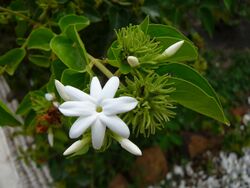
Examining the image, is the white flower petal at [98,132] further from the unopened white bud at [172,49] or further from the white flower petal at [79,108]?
the unopened white bud at [172,49]

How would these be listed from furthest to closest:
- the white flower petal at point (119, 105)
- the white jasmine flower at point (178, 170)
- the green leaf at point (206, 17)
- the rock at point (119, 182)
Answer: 1. the white jasmine flower at point (178, 170)
2. the rock at point (119, 182)
3. the green leaf at point (206, 17)
4. the white flower petal at point (119, 105)

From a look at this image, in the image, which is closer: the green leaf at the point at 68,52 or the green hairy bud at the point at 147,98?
the green hairy bud at the point at 147,98

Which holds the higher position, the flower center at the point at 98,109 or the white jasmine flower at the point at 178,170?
the flower center at the point at 98,109

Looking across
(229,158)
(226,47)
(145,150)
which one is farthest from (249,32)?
(145,150)

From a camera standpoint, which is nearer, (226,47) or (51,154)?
(51,154)

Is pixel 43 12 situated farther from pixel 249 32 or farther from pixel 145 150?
pixel 249 32

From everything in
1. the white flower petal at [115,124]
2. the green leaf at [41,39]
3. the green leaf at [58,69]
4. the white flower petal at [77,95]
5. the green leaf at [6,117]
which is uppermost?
the white flower petal at [77,95]

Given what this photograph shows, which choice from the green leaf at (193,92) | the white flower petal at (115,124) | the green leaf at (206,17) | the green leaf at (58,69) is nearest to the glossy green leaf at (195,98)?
the green leaf at (193,92)

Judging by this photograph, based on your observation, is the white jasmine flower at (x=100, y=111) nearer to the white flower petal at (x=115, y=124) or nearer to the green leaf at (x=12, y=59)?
the white flower petal at (x=115, y=124)

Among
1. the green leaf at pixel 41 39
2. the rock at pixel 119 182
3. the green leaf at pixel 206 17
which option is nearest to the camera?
the green leaf at pixel 41 39
